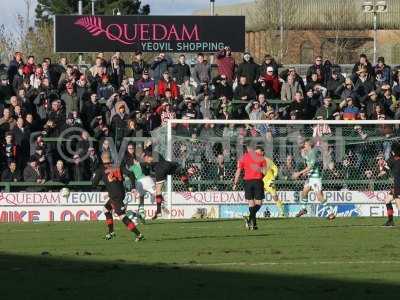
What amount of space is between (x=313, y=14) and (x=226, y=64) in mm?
47343

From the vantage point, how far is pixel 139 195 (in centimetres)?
3284

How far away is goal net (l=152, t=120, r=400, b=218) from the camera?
3419 cm

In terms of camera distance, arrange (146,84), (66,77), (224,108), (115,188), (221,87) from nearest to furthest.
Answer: (115,188) < (66,77) < (224,108) < (221,87) < (146,84)

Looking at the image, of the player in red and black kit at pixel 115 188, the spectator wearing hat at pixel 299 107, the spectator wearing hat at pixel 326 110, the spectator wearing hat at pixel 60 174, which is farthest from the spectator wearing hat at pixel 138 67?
the player in red and black kit at pixel 115 188

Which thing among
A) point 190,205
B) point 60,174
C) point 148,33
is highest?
point 148,33

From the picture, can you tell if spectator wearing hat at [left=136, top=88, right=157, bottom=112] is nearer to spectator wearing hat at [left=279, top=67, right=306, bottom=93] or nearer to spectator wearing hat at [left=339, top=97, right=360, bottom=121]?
spectator wearing hat at [left=279, top=67, right=306, bottom=93]

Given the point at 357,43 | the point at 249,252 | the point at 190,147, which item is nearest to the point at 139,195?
the point at 190,147

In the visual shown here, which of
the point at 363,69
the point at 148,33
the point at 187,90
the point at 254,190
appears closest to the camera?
the point at 254,190

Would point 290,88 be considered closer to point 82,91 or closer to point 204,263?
point 82,91

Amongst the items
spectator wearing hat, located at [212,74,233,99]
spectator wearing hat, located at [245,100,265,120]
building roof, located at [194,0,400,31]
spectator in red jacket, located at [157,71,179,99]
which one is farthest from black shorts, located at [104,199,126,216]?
building roof, located at [194,0,400,31]

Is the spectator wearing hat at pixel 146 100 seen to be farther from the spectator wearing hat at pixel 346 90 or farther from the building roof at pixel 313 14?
the building roof at pixel 313 14

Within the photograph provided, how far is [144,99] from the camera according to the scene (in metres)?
35.8

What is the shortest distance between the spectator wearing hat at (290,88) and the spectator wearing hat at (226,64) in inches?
68.4

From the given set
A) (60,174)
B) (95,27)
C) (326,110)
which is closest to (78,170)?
(60,174)
